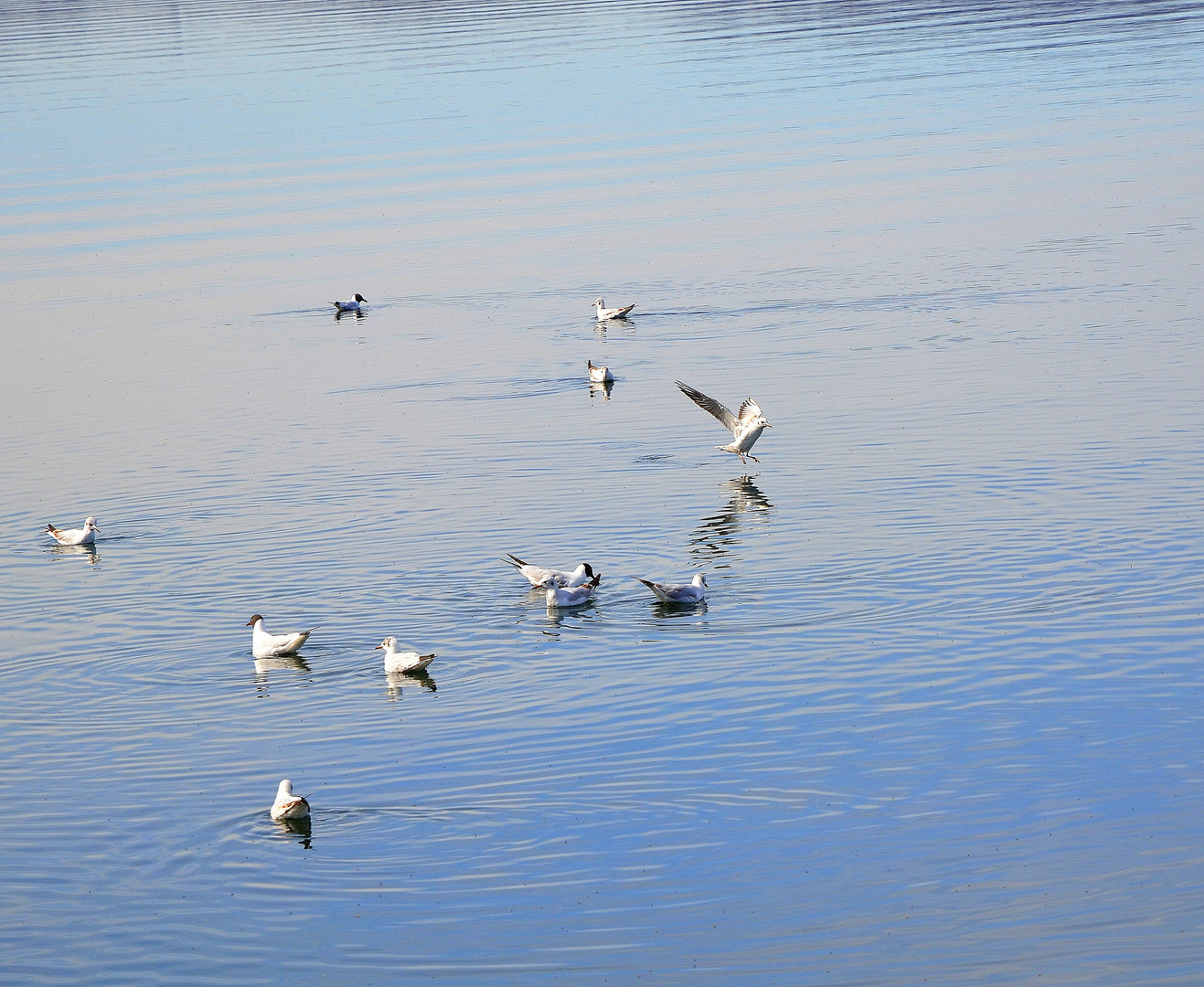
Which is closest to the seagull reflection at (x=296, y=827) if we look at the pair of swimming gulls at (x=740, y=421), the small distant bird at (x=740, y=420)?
the pair of swimming gulls at (x=740, y=421)

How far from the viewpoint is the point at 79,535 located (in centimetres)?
2412

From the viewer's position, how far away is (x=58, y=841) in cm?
1501

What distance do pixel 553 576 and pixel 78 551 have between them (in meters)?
7.89

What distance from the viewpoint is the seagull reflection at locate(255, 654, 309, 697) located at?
18781 millimetres

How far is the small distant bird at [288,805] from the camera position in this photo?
14.5 meters

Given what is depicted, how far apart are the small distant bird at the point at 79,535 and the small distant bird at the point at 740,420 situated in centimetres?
885

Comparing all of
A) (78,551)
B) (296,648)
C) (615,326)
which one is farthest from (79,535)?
(615,326)

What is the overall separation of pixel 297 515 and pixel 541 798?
1074cm

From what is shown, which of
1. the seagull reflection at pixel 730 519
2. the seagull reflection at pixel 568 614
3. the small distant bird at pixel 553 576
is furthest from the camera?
the seagull reflection at pixel 730 519

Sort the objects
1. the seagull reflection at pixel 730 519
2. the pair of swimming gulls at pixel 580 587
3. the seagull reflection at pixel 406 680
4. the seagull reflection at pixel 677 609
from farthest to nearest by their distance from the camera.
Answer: the seagull reflection at pixel 730 519 → the seagull reflection at pixel 677 609 → the pair of swimming gulls at pixel 580 587 → the seagull reflection at pixel 406 680

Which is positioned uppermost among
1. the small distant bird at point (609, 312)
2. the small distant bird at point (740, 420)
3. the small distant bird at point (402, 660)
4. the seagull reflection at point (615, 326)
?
the small distant bird at point (609, 312)

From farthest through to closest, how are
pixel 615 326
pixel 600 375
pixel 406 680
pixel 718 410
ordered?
pixel 615 326 < pixel 600 375 < pixel 718 410 < pixel 406 680

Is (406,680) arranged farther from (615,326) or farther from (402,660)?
(615,326)

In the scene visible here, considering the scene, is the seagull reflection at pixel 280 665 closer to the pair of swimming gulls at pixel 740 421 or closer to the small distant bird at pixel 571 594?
the small distant bird at pixel 571 594
